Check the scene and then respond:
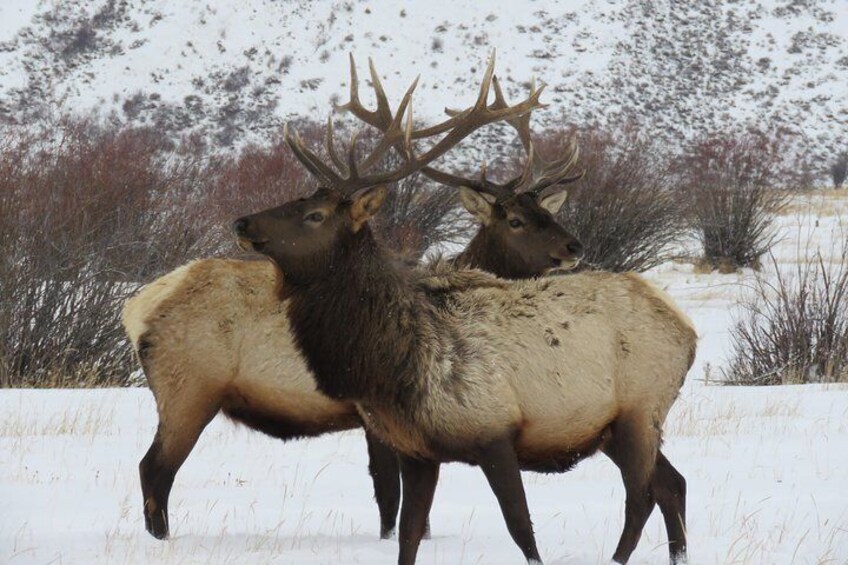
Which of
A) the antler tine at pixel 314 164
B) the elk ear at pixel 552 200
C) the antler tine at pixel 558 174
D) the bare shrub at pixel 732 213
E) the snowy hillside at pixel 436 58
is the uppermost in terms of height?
the antler tine at pixel 314 164

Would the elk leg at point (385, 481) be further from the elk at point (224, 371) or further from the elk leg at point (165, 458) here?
Answer: the elk leg at point (165, 458)

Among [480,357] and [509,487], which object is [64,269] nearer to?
[480,357]

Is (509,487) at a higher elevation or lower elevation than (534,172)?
higher

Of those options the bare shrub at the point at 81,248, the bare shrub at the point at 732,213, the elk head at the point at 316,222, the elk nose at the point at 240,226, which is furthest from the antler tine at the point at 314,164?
the bare shrub at the point at 732,213

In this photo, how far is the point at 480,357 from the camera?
15.8ft

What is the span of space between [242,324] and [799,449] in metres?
3.75

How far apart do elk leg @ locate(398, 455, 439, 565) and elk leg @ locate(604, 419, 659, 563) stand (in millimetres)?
776

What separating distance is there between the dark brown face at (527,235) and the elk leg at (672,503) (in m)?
2.11

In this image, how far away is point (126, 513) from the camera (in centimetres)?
588

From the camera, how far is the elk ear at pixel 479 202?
24.6 ft

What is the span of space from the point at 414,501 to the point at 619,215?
1526 cm

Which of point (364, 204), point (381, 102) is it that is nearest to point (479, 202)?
point (381, 102)

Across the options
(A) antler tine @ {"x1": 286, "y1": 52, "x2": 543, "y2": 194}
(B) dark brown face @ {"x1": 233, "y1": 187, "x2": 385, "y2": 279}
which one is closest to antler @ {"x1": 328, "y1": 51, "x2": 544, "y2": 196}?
(A) antler tine @ {"x1": 286, "y1": 52, "x2": 543, "y2": 194}

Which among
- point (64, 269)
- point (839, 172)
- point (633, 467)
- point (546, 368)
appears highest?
point (546, 368)
